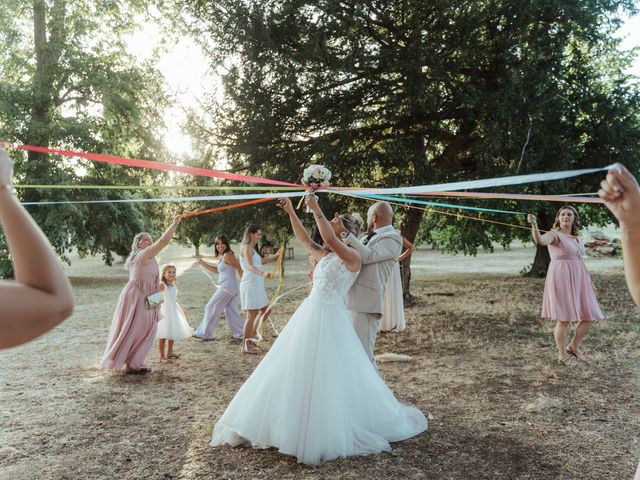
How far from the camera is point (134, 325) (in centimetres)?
728

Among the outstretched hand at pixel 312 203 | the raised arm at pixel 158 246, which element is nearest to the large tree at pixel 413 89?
the raised arm at pixel 158 246

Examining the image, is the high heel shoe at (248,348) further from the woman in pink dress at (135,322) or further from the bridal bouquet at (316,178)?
the bridal bouquet at (316,178)

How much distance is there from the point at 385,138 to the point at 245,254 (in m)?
5.83

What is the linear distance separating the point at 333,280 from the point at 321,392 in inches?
39.8

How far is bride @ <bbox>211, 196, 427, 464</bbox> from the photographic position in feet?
14.3

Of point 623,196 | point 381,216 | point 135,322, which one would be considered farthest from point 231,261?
point 623,196

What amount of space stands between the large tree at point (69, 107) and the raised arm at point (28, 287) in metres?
17.9

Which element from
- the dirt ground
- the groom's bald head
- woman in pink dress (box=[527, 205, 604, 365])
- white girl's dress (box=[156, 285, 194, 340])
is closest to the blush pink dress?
woman in pink dress (box=[527, 205, 604, 365])

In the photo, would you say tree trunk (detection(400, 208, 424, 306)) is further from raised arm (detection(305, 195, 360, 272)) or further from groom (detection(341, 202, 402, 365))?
raised arm (detection(305, 195, 360, 272))

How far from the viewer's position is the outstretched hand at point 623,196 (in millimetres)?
1232

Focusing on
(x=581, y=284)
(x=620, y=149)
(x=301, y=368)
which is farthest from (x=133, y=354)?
(x=620, y=149)

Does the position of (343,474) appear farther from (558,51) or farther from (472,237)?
(472,237)

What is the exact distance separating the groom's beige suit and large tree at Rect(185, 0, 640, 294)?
23.8 ft

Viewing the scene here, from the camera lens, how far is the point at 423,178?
12852 millimetres
